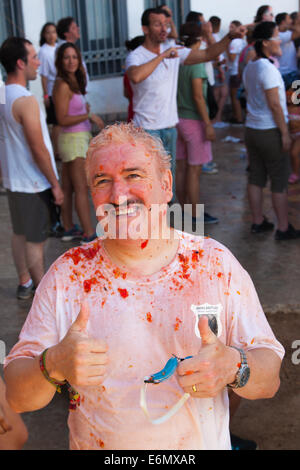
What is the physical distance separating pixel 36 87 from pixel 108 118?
1.44 metres

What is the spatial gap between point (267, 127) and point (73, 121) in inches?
60.6

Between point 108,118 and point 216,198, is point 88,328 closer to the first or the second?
point 216,198

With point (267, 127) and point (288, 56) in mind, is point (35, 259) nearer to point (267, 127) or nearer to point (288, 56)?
point (267, 127)

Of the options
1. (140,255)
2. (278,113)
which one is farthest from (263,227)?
(140,255)

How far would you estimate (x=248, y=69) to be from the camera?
4742 mm

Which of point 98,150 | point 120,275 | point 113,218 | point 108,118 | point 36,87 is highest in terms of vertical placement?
point 98,150

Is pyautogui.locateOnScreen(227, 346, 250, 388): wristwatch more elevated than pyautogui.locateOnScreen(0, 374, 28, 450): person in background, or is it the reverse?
pyautogui.locateOnScreen(227, 346, 250, 388): wristwatch

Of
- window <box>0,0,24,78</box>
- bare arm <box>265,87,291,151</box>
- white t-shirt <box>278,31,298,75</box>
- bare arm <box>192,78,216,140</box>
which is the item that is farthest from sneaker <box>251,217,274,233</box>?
window <box>0,0,24,78</box>

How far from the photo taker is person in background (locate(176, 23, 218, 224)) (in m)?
5.14

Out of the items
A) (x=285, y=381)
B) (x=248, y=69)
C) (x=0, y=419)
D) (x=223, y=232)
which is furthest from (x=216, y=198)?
(x=0, y=419)

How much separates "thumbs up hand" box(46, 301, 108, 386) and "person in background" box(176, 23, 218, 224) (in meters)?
3.96

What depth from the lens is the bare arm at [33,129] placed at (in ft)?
12.1

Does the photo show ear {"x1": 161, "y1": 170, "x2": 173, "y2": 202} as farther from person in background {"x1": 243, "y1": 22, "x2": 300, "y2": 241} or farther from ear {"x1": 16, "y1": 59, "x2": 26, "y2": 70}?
person in background {"x1": 243, "y1": 22, "x2": 300, "y2": 241}

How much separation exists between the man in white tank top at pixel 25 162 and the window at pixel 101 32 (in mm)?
6874
